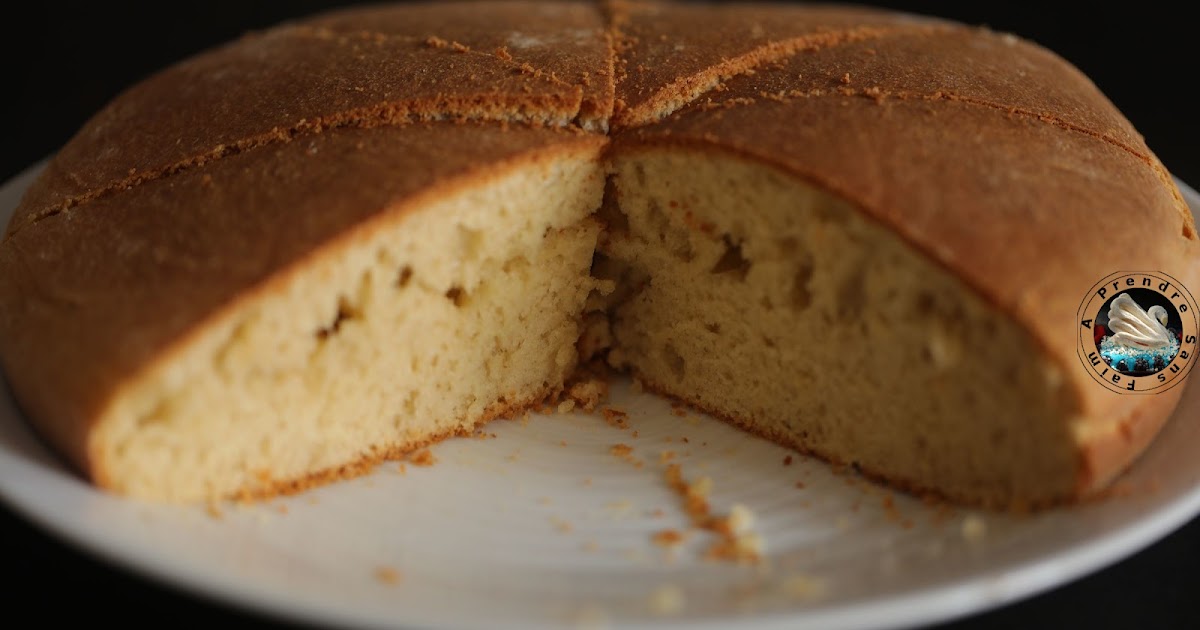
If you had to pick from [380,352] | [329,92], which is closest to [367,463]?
[380,352]

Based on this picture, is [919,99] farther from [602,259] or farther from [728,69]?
[602,259]

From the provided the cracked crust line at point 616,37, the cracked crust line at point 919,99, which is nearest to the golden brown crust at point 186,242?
the cracked crust line at point 616,37

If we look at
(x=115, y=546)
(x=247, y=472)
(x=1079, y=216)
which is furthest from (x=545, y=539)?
(x=1079, y=216)

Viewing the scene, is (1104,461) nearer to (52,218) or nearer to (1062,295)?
(1062,295)

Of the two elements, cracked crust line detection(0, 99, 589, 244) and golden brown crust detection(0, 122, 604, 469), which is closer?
golden brown crust detection(0, 122, 604, 469)

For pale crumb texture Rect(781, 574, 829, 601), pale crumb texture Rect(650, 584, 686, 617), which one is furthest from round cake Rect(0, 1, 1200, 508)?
pale crumb texture Rect(650, 584, 686, 617)

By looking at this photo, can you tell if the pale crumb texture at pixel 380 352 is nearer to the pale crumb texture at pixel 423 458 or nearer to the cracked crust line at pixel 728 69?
the pale crumb texture at pixel 423 458

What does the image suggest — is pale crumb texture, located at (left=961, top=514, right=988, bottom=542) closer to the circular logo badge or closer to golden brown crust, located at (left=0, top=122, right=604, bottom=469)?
the circular logo badge
